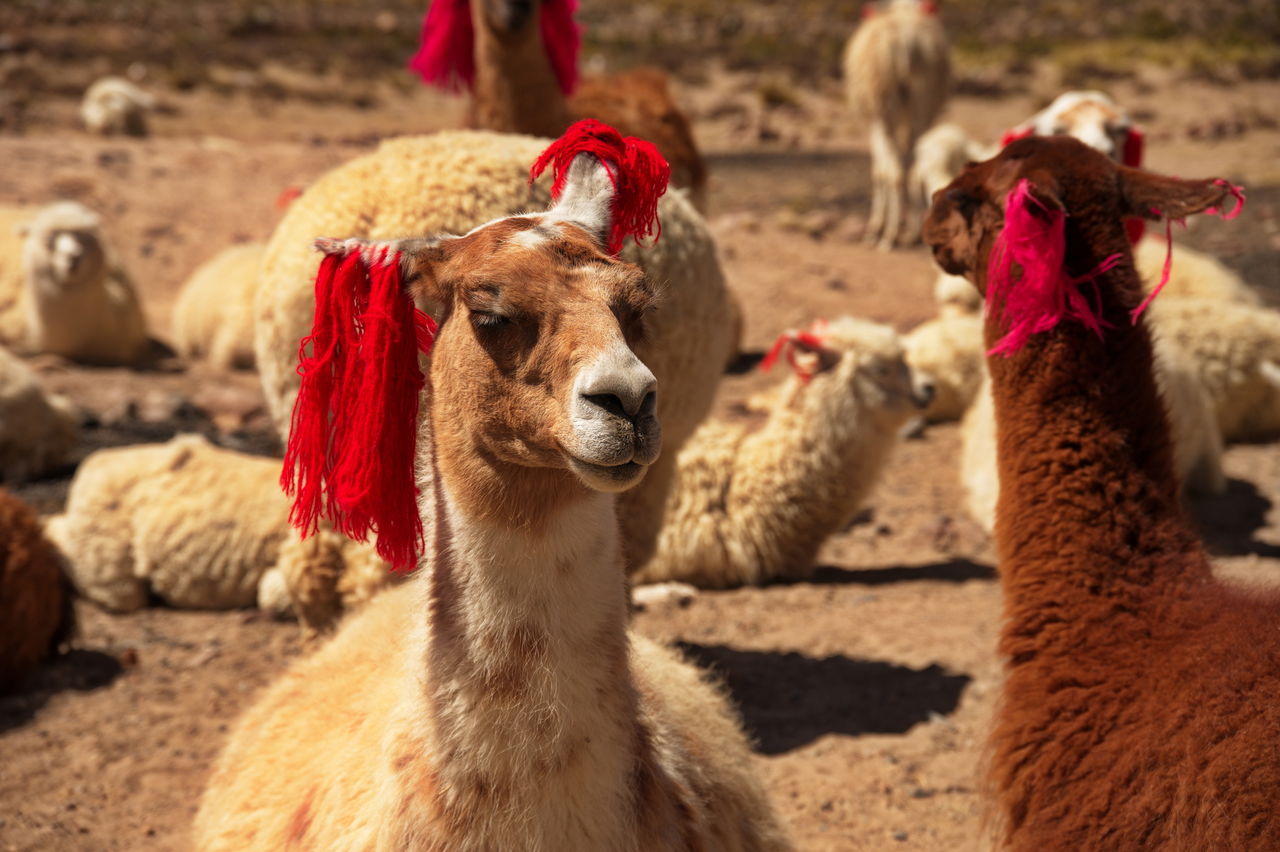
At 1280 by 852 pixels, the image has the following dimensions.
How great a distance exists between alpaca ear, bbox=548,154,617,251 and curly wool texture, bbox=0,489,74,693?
11.4 ft

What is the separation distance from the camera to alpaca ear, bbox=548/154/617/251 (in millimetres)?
2588

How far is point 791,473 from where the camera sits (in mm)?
6316

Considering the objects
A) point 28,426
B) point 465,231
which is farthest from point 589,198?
point 28,426

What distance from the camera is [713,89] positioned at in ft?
86.9

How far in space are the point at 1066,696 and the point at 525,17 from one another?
4146 mm

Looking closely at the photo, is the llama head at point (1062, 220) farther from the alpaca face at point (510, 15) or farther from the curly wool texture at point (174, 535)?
the curly wool texture at point (174, 535)

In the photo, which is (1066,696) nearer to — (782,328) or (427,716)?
(427,716)

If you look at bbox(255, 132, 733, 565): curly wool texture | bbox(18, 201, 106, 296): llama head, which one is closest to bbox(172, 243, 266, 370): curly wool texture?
bbox(18, 201, 106, 296): llama head

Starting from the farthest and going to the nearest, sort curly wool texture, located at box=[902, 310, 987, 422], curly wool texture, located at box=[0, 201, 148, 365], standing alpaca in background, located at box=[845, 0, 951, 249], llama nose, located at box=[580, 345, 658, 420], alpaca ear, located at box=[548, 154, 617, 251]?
standing alpaca in background, located at box=[845, 0, 951, 249], curly wool texture, located at box=[0, 201, 148, 365], curly wool texture, located at box=[902, 310, 987, 422], alpaca ear, located at box=[548, 154, 617, 251], llama nose, located at box=[580, 345, 658, 420]

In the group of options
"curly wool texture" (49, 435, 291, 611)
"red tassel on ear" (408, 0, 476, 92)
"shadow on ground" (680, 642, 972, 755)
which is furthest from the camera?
"red tassel on ear" (408, 0, 476, 92)

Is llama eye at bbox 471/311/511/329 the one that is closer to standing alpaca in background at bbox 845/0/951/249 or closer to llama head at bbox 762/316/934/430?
llama head at bbox 762/316/934/430

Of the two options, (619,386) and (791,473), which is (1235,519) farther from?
(619,386)

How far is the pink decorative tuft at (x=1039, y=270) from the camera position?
3146 millimetres

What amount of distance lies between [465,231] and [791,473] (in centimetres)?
269
